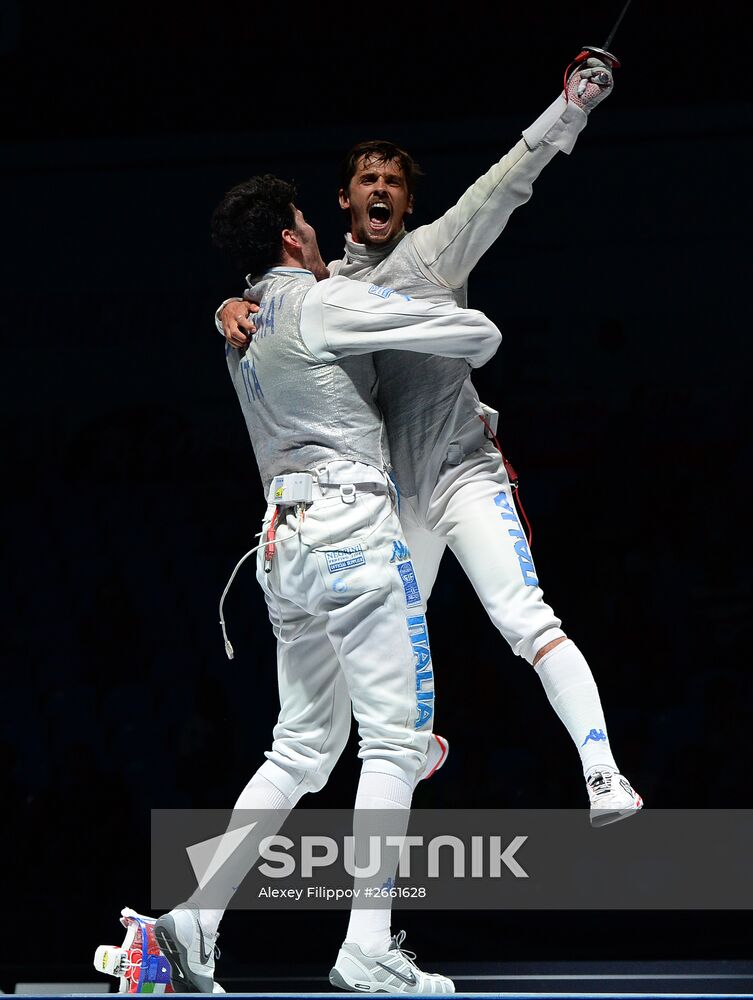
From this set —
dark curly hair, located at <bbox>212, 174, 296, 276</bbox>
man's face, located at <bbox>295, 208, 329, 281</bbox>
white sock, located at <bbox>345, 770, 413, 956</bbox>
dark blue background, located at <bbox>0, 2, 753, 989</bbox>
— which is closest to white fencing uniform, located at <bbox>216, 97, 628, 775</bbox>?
man's face, located at <bbox>295, 208, 329, 281</bbox>

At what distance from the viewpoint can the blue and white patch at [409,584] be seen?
2.55 meters

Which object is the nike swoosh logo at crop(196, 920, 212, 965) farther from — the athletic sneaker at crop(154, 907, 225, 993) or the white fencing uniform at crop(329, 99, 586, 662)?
the white fencing uniform at crop(329, 99, 586, 662)

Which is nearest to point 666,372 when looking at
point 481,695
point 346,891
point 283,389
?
point 481,695

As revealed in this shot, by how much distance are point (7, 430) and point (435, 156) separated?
247 cm

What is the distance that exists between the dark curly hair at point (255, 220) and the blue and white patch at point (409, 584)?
0.73 meters

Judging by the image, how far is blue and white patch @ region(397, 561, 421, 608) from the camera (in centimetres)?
255

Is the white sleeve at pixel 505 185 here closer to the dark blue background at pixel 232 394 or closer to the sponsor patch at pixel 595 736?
the sponsor patch at pixel 595 736

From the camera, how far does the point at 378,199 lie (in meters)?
2.83

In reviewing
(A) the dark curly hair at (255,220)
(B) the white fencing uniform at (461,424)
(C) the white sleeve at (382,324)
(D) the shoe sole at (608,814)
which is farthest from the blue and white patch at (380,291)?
(D) the shoe sole at (608,814)

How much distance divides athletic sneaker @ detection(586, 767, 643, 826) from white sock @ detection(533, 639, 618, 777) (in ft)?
0.22

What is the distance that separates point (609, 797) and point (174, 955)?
0.92 meters

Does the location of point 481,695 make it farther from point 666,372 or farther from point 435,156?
point 435,156

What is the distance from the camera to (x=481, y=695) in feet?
15.9

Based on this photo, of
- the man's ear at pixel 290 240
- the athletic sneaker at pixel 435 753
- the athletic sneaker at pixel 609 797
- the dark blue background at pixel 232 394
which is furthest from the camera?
the dark blue background at pixel 232 394
